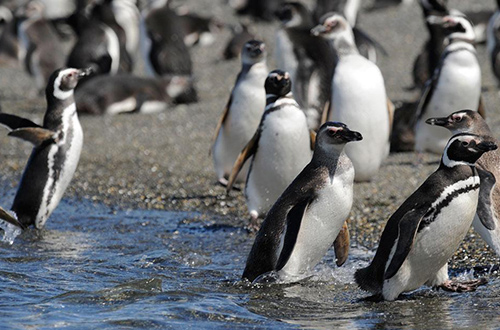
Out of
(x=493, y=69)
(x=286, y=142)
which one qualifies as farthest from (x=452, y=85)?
(x=493, y=69)

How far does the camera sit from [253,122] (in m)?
7.99

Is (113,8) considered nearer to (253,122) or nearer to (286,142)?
(253,122)

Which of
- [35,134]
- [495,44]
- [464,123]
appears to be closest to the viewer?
[464,123]

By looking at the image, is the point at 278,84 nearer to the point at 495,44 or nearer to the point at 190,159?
the point at 190,159

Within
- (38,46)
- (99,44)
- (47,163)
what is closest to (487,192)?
(47,163)

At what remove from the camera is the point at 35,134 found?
288 inches

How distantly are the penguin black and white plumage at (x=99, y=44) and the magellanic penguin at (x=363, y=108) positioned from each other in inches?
252

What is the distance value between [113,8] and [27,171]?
29.6ft

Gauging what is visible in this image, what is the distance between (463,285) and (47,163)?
3519 millimetres

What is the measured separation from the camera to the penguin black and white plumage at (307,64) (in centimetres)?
998

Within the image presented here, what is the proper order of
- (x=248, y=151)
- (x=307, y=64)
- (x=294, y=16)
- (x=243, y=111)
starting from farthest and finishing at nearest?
(x=294, y=16)
(x=307, y=64)
(x=243, y=111)
(x=248, y=151)

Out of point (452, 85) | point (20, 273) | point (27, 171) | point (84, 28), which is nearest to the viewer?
point (20, 273)

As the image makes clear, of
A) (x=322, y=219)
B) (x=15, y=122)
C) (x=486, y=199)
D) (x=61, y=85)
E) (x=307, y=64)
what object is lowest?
(x=307, y=64)

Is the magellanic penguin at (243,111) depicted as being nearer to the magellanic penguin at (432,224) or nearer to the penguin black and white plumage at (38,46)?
the magellanic penguin at (432,224)
